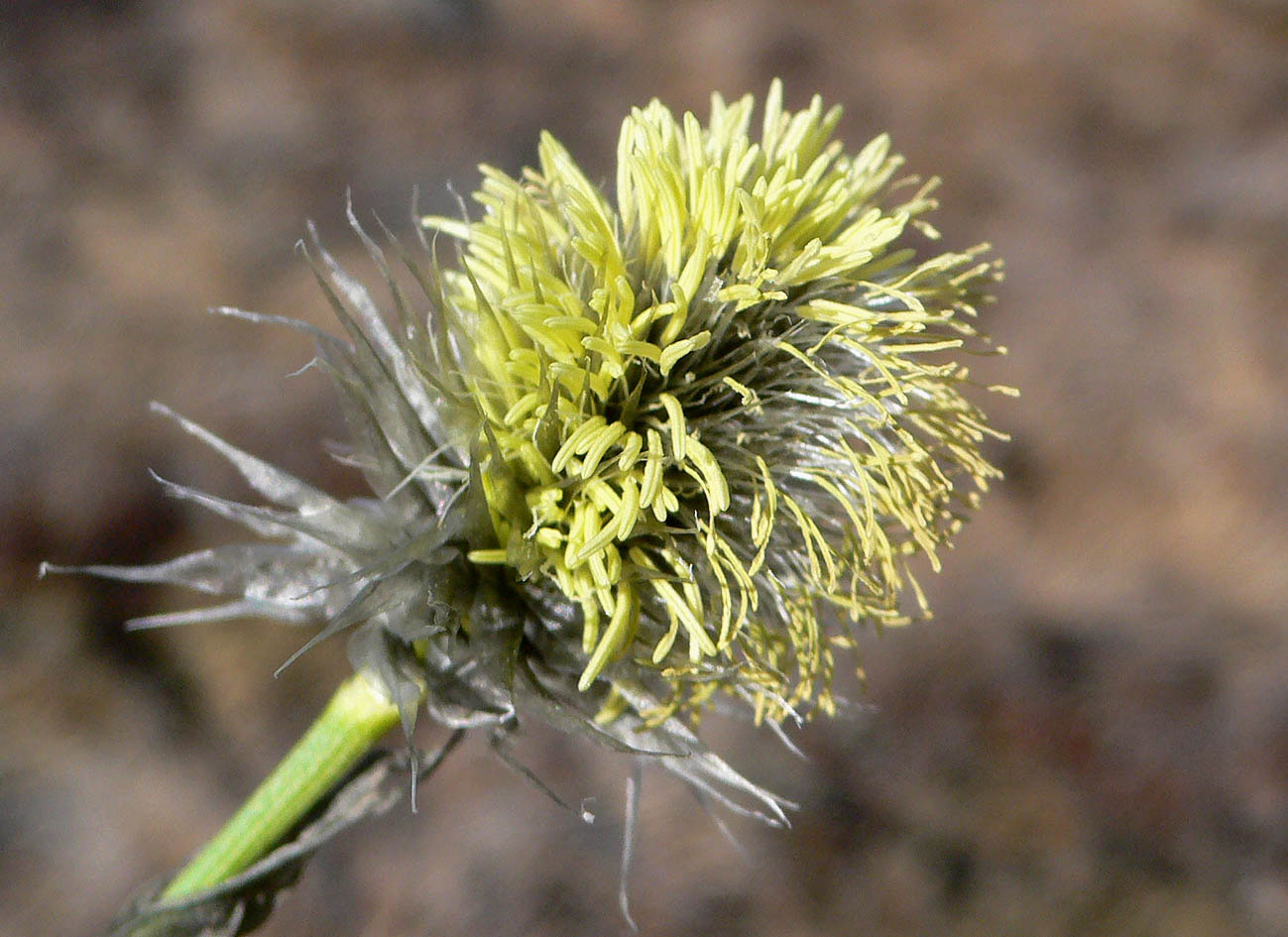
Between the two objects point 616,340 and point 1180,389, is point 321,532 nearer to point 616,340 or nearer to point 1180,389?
point 616,340

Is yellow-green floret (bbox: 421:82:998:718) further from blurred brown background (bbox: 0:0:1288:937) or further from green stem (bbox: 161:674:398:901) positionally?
blurred brown background (bbox: 0:0:1288:937)

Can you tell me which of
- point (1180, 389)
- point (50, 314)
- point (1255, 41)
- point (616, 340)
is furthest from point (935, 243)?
point (616, 340)

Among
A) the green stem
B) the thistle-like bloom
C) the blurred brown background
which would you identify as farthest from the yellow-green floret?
the blurred brown background

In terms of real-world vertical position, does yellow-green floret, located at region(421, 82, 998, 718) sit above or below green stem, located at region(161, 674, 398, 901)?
above

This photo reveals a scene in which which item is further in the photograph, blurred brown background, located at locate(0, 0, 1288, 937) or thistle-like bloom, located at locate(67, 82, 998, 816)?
blurred brown background, located at locate(0, 0, 1288, 937)

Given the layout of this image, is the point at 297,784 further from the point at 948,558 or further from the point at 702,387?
the point at 948,558

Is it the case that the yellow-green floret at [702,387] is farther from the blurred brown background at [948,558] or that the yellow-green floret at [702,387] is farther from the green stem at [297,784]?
the blurred brown background at [948,558]

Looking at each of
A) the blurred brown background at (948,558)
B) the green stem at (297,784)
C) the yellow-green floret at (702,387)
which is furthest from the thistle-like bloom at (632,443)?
the blurred brown background at (948,558)

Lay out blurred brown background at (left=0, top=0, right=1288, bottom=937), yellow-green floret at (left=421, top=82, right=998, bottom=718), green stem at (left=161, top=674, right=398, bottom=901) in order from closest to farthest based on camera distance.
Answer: yellow-green floret at (left=421, top=82, right=998, bottom=718) < green stem at (left=161, top=674, right=398, bottom=901) < blurred brown background at (left=0, top=0, right=1288, bottom=937)
